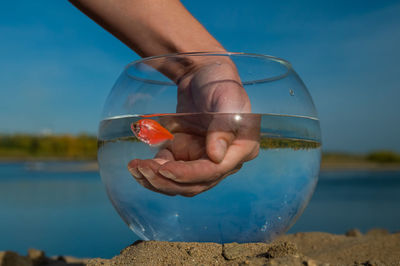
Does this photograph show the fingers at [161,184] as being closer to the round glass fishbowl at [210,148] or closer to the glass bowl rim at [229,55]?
the round glass fishbowl at [210,148]

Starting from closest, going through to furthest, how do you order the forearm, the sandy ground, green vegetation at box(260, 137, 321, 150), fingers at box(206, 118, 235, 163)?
the sandy ground, fingers at box(206, 118, 235, 163), green vegetation at box(260, 137, 321, 150), the forearm

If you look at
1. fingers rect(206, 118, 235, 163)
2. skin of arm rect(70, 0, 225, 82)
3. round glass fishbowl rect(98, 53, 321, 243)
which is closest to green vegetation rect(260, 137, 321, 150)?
round glass fishbowl rect(98, 53, 321, 243)

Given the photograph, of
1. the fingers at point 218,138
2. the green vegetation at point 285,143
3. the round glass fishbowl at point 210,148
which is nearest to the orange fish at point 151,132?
the round glass fishbowl at point 210,148

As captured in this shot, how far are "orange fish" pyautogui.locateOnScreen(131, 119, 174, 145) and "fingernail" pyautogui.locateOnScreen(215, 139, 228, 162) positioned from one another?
132 millimetres

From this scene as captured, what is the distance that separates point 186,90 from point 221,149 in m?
0.29

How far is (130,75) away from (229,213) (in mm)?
537

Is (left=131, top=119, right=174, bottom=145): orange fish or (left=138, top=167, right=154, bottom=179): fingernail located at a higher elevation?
(left=131, top=119, right=174, bottom=145): orange fish

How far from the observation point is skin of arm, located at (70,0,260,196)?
3.09 feet

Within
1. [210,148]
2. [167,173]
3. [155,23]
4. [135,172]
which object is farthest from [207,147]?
[155,23]

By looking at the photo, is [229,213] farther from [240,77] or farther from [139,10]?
[139,10]

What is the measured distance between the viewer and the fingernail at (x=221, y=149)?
92 cm

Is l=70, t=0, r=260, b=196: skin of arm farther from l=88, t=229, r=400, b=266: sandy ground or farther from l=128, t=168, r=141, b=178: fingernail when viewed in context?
l=88, t=229, r=400, b=266: sandy ground

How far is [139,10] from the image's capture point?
1.21m

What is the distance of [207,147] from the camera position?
3.02 ft
